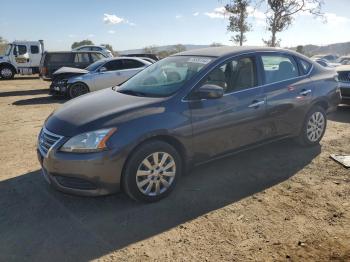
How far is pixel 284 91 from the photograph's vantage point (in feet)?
17.4

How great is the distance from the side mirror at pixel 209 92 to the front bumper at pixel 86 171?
121cm

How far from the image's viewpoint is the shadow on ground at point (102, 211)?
340cm

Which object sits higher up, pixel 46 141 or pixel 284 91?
pixel 284 91

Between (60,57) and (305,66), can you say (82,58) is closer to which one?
(60,57)

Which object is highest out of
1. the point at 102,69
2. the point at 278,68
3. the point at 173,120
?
the point at 102,69

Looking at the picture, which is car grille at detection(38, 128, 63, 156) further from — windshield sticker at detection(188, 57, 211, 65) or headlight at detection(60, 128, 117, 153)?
windshield sticker at detection(188, 57, 211, 65)

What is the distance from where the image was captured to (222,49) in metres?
5.19

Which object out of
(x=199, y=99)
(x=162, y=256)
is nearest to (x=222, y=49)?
(x=199, y=99)

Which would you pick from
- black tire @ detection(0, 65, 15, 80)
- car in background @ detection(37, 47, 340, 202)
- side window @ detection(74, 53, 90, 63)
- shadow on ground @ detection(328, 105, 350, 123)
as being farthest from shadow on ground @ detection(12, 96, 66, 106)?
black tire @ detection(0, 65, 15, 80)

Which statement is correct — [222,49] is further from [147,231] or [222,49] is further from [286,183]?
[147,231]

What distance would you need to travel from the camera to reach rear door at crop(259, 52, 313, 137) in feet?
16.9

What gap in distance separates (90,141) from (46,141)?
0.67 meters

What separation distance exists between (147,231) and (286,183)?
204 centimetres

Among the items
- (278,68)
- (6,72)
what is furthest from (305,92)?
(6,72)
